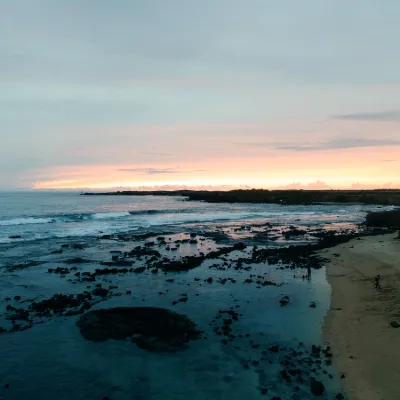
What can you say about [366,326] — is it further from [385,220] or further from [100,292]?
[385,220]

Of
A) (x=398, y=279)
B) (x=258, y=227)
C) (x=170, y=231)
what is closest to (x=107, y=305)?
(x=398, y=279)

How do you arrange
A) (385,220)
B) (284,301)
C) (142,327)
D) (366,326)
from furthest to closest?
(385,220)
(284,301)
(142,327)
(366,326)

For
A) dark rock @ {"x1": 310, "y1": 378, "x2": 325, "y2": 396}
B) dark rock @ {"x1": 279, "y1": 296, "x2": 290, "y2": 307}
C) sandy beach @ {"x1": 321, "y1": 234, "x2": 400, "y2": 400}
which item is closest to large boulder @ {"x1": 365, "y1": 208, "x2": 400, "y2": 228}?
sandy beach @ {"x1": 321, "y1": 234, "x2": 400, "y2": 400}

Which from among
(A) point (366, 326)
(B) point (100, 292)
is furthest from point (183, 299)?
(A) point (366, 326)

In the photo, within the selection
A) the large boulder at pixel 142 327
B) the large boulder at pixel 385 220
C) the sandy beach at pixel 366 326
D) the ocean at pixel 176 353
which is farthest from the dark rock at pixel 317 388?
the large boulder at pixel 385 220

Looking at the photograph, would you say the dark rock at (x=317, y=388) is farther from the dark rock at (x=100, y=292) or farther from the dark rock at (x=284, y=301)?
the dark rock at (x=100, y=292)

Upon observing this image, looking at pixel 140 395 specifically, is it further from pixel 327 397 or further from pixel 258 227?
pixel 258 227
